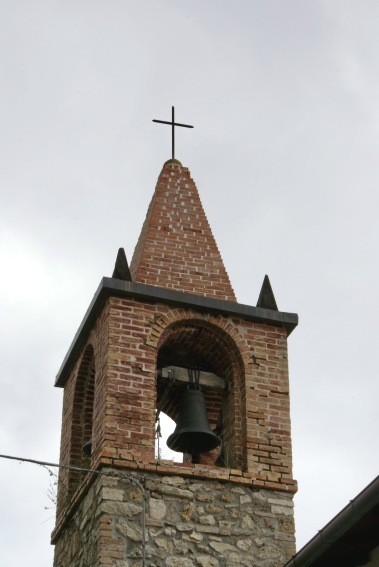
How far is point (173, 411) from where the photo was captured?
41.4 feet

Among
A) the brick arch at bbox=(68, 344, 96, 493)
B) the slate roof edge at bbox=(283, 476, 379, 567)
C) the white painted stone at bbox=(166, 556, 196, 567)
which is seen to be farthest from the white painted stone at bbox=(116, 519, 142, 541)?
the slate roof edge at bbox=(283, 476, 379, 567)

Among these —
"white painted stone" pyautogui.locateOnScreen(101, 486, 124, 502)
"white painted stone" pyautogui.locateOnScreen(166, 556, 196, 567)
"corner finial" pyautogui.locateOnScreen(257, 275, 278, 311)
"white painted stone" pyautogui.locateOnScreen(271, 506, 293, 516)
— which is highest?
"corner finial" pyautogui.locateOnScreen(257, 275, 278, 311)

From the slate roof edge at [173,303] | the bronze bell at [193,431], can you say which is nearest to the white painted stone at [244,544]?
the bronze bell at [193,431]

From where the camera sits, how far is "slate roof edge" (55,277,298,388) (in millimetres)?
11891

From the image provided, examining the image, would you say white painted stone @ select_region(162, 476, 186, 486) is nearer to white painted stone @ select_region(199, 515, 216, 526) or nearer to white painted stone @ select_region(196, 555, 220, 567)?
white painted stone @ select_region(199, 515, 216, 526)

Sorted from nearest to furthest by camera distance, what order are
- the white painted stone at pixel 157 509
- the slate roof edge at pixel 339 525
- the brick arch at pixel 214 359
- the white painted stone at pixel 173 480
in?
the slate roof edge at pixel 339 525, the white painted stone at pixel 157 509, the white painted stone at pixel 173 480, the brick arch at pixel 214 359

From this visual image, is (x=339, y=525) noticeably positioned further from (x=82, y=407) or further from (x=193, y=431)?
(x=82, y=407)

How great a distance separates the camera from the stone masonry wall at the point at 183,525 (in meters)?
10.4

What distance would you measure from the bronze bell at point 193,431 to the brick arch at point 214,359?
25cm

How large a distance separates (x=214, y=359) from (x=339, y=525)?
198 inches

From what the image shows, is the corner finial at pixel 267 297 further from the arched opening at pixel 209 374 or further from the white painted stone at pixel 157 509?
the white painted stone at pixel 157 509

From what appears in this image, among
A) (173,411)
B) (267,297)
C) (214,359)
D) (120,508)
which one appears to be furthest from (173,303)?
(120,508)

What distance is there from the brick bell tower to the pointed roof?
17mm

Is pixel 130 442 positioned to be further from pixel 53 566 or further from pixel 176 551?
pixel 53 566
